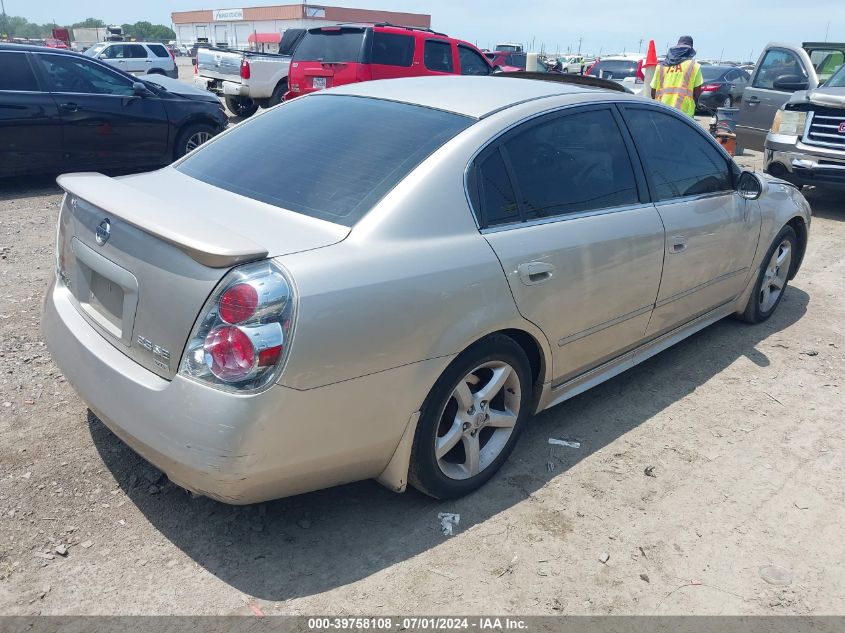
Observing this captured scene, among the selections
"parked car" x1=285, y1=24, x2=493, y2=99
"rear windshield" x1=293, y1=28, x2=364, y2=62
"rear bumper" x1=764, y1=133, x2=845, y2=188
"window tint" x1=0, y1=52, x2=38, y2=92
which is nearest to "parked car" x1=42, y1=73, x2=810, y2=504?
"rear bumper" x1=764, y1=133, x2=845, y2=188

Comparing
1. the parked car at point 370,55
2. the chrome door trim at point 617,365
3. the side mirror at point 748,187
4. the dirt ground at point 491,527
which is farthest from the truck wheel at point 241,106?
the chrome door trim at point 617,365

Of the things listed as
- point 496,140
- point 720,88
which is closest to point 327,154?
point 496,140

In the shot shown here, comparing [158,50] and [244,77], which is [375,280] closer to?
[244,77]

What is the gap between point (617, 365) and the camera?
3795 millimetres

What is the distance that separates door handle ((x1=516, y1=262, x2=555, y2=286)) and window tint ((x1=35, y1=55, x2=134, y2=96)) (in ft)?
23.9

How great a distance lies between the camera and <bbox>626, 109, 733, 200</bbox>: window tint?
3.83 meters

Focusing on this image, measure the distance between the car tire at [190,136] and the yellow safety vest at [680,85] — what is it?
5768mm

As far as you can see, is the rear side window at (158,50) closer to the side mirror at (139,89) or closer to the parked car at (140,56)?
the parked car at (140,56)

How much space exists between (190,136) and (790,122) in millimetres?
7631

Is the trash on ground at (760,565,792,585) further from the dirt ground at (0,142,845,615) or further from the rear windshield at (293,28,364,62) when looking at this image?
the rear windshield at (293,28,364,62)

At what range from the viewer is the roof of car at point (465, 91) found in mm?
3215

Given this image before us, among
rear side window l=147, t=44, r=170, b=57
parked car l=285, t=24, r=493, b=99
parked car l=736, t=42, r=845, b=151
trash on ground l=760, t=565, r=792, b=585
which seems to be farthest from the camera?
rear side window l=147, t=44, r=170, b=57

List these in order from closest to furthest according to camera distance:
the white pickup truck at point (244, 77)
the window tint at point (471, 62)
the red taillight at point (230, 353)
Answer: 1. the red taillight at point (230, 353)
2. the window tint at point (471, 62)
3. the white pickup truck at point (244, 77)

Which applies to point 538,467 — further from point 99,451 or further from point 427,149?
point 99,451
